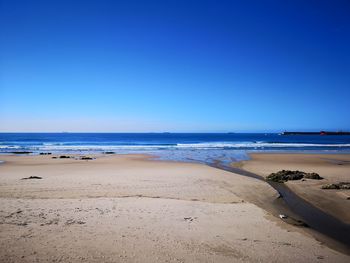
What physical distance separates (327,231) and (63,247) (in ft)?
21.4

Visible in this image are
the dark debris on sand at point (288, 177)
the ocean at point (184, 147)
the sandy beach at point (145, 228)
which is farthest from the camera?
the ocean at point (184, 147)

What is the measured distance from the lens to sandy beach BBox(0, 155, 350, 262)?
5.29 metres

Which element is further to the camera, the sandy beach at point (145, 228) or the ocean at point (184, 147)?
the ocean at point (184, 147)

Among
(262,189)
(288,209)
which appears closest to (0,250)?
(288,209)

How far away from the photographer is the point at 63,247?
5484mm

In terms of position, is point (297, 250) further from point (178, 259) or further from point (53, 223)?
point (53, 223)

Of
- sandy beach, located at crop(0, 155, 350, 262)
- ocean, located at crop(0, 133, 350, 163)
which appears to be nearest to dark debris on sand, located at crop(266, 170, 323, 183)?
sandy beach, located at crop(0, 155, 350, 262)

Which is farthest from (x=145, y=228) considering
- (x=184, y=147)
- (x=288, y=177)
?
(x=184, y=147)

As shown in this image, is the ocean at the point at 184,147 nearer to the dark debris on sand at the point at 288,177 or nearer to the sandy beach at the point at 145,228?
the dark debris on sand at the point at 288,177

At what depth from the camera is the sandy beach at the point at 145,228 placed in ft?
17.3

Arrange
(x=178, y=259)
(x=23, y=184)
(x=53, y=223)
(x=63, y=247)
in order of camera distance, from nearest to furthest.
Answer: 1. (x=178, y=259)
2. (x=63, y=247)
3. (x=53, y=223)
4. (x=23, y=184)

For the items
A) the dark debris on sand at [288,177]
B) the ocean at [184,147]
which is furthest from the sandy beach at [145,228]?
the ocean at [184,147]

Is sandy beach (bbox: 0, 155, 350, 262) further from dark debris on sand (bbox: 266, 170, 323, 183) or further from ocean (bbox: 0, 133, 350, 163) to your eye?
ocean (bbox: 0, 133, 350, 163)

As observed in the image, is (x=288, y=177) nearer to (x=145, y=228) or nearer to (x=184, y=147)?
(x=145, y=228)
